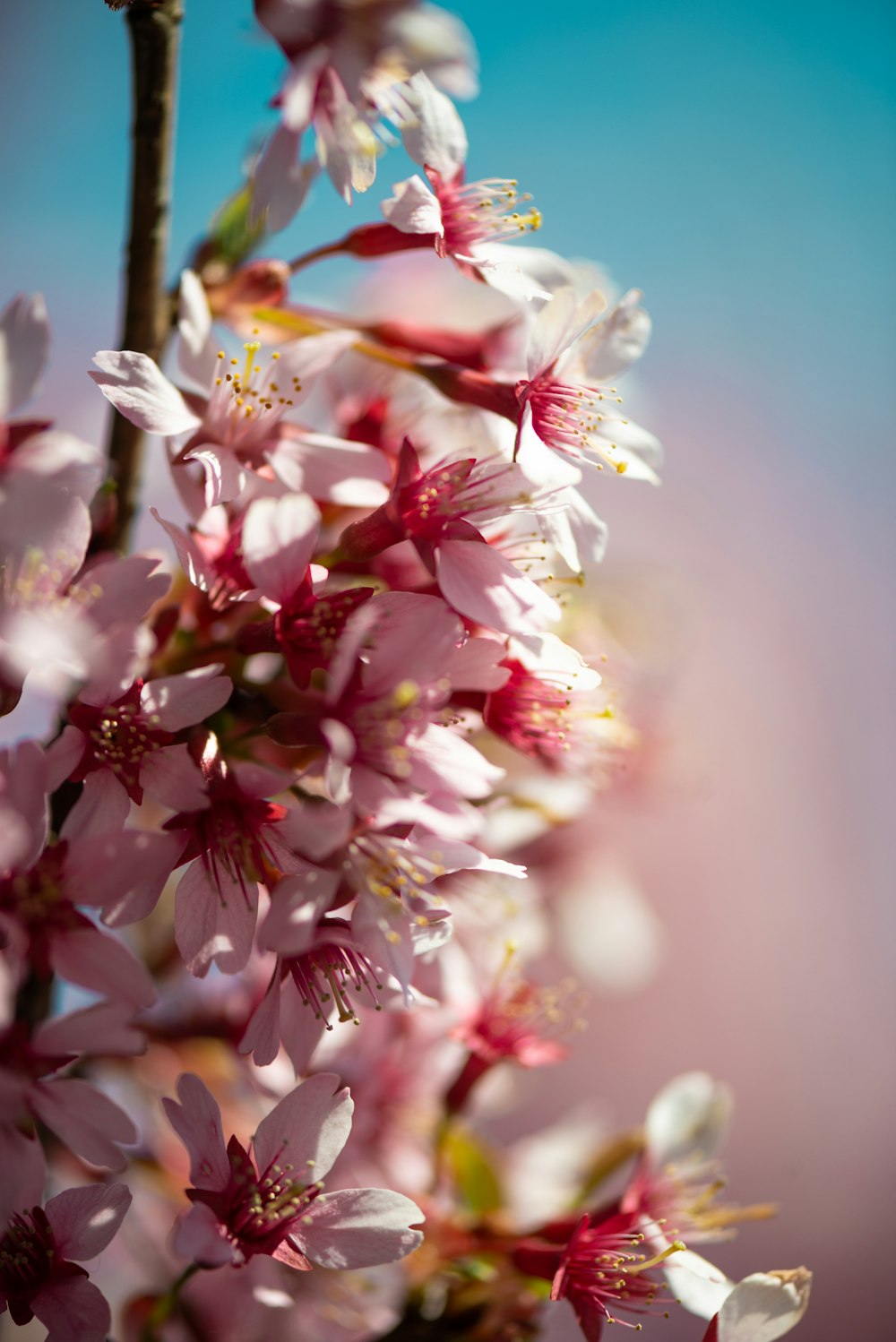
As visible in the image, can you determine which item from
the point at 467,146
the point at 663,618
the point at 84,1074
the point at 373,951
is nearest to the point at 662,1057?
the point at 663,618

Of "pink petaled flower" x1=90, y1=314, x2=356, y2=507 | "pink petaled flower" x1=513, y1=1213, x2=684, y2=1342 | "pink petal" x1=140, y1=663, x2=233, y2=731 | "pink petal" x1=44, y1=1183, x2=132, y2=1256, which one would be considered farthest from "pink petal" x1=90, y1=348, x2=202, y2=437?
"pink petaled flower" x1=513, y1=1213, x2=684, y2=1342

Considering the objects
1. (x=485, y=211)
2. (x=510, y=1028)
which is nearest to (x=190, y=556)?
(x=485, y=211)

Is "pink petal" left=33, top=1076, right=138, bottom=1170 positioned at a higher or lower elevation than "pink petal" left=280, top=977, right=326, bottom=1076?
lower

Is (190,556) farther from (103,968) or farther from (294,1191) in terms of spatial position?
(294,1191)

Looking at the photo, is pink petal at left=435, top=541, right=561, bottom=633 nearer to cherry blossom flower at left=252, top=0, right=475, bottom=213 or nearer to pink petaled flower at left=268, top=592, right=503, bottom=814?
pink petaled flower at left=268, top=592, right=503, bottom=814

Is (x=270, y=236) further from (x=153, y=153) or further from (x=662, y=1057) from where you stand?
(x=662, y=1057)

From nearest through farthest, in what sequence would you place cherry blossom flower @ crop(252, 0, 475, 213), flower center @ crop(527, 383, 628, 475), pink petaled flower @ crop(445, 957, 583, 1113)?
cherry blossom flower @ crop(252, 0, 475, 213) < flower center @ crop(527, 383, 628, 475) < pink petaled flower @ crop(445, 957, 583, 1113)
